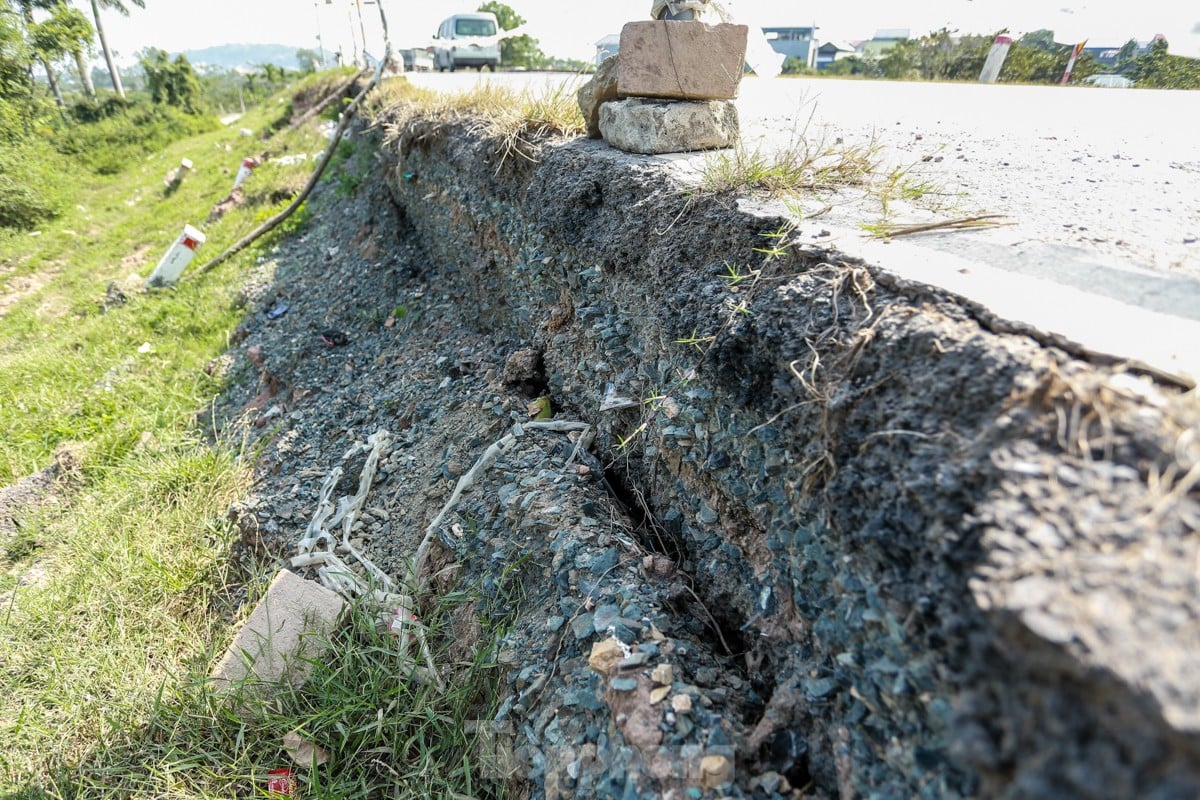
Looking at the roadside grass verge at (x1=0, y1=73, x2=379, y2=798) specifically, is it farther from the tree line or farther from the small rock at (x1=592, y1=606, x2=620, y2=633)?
the tree line

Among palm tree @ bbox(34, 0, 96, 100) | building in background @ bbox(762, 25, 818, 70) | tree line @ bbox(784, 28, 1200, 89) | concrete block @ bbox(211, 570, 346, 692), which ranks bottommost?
concrete block @ bbox(211, 570, 346, 692)

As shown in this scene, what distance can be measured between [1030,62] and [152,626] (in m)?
11.0

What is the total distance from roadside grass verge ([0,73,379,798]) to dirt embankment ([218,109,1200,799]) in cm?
53

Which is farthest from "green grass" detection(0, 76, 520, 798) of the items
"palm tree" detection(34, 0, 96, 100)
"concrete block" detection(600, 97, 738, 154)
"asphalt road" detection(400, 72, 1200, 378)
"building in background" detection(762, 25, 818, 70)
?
"building in background" detection(762, 25, 818, 70)

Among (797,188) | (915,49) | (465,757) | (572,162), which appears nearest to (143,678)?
(465,757)

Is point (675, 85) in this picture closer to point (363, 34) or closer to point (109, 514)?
point (109, 514)

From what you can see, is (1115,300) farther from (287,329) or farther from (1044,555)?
(287,329)

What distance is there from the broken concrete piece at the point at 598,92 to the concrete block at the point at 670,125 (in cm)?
16

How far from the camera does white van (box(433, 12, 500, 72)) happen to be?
14156 millimetres

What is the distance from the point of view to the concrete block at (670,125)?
3.02 m

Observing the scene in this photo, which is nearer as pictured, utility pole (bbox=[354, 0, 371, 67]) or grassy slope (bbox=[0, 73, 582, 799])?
grassy slope (bbox=[0, 73, 582, 799])

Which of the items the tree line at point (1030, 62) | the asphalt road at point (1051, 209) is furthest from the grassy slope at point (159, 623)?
the tree line at point (1030, 62)

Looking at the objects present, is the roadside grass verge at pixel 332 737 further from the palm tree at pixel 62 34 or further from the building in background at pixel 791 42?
the building in background at pixel 791 42

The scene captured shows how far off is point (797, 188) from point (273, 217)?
7.38 metres
